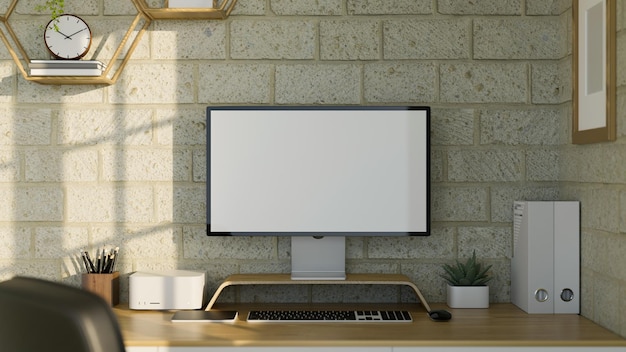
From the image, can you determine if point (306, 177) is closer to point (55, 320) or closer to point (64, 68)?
point (64, 68)

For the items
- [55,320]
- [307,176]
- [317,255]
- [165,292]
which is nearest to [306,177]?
[307,176]

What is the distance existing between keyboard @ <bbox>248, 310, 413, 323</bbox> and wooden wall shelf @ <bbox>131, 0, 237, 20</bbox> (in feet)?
3.77

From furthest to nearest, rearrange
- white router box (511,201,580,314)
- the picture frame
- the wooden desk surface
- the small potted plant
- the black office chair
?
the small potted plant → white router box (511,201,580,314) → the picture frame → the wooden desk surface → the black office chair

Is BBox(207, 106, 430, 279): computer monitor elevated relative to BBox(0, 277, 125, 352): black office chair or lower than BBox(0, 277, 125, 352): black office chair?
elevated

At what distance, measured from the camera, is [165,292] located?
267 centimetres

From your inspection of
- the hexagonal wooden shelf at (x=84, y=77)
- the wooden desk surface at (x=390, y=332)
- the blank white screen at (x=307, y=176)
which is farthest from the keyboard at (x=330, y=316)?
the hexagonal wooden shelf at (x=84, y=77)

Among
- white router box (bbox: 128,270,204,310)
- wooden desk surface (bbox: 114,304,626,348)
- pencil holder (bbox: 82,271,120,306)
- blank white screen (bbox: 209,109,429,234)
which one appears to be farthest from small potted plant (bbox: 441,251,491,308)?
pencil holder (bbox: 82,271,120,306)

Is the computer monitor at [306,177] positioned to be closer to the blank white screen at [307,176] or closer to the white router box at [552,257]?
the blank white screen at [307,176]

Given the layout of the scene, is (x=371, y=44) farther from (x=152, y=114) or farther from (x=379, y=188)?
(x=152, y=114)

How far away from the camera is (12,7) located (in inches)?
112

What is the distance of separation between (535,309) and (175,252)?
4.57 feet

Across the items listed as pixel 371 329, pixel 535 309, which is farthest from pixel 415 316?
pixel 535 309

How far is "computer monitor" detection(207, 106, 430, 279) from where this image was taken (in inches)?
108

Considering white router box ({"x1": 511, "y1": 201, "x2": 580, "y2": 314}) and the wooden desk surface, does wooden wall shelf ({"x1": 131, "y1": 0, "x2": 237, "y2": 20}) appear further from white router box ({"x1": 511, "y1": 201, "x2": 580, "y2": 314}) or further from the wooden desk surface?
white router box ({"x1": 511, "y1": 201, "x2": 580, "y2": 314})
